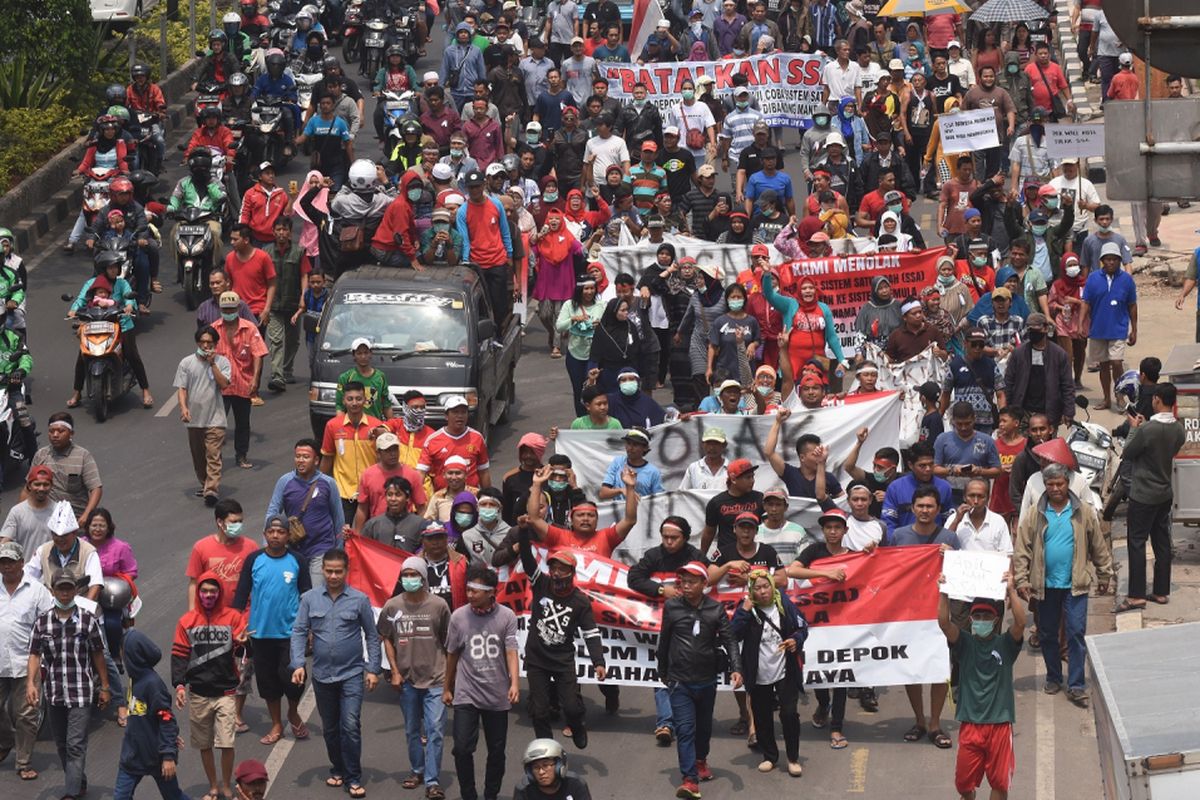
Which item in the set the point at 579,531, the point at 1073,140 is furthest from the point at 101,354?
the point at 1073,140

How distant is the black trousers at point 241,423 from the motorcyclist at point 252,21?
50.1 feet

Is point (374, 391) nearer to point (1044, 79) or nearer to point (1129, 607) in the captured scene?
point (1129, 607)

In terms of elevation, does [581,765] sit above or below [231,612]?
below

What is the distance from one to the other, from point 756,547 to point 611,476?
2.21 meters

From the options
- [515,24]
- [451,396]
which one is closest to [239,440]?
[451,396]

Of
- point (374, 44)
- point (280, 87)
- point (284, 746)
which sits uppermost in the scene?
point (280, 87)

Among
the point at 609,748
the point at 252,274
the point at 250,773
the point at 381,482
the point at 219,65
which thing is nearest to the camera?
the point at 250,773

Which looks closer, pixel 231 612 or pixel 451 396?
pixel 231 612

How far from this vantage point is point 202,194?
83.3 ft

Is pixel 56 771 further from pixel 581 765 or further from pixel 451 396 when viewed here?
pixel 451 396

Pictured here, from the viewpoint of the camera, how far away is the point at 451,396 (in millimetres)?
19141

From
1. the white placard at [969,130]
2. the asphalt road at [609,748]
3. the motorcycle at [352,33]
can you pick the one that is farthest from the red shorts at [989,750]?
the motorcycle at [352,33]

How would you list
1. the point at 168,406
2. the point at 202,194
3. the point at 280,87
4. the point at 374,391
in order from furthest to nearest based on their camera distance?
the point at 280,87
the point at 202,194
the point at 168,406
the point at 374,391

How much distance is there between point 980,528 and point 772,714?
214cm
